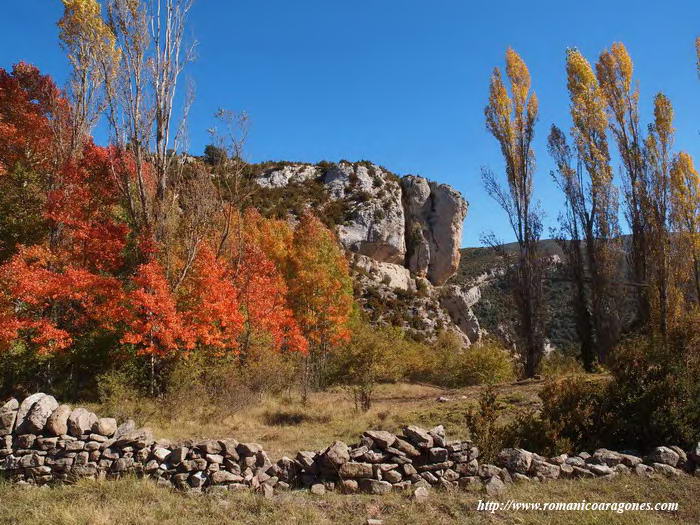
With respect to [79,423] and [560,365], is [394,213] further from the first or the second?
[79,423]

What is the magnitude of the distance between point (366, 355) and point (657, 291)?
11005mm

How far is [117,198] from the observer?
14555 mm

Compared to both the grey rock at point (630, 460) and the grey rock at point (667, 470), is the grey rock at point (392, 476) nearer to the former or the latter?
the grey rock at point (630, 460)

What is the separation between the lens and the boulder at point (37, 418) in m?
6.29

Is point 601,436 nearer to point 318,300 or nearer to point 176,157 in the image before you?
point 318,300

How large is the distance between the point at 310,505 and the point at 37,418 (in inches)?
171

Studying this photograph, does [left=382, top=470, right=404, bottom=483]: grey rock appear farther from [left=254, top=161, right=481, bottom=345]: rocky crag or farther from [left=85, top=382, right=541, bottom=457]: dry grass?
[left=254, top=161, right=481, bottom=345]: rocky crag

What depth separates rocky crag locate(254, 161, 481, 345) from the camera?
40.1 metres

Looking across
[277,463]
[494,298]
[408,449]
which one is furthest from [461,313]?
[277,463]

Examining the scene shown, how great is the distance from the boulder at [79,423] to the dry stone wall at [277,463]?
1cm

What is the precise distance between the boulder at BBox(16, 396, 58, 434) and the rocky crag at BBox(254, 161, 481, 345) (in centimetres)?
3097

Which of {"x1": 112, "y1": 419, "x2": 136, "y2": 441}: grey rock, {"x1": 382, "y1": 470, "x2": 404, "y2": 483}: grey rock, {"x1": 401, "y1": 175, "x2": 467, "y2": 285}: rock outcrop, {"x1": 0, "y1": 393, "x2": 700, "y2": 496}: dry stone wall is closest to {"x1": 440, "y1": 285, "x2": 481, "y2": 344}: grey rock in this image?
{"x1": 401, "y1": 175, "x2": 467, "y2": 285}: rock outcrop

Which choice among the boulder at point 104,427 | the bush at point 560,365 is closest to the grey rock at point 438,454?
the boulder at point 104,427

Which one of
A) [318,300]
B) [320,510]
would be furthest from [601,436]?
[318,300]
